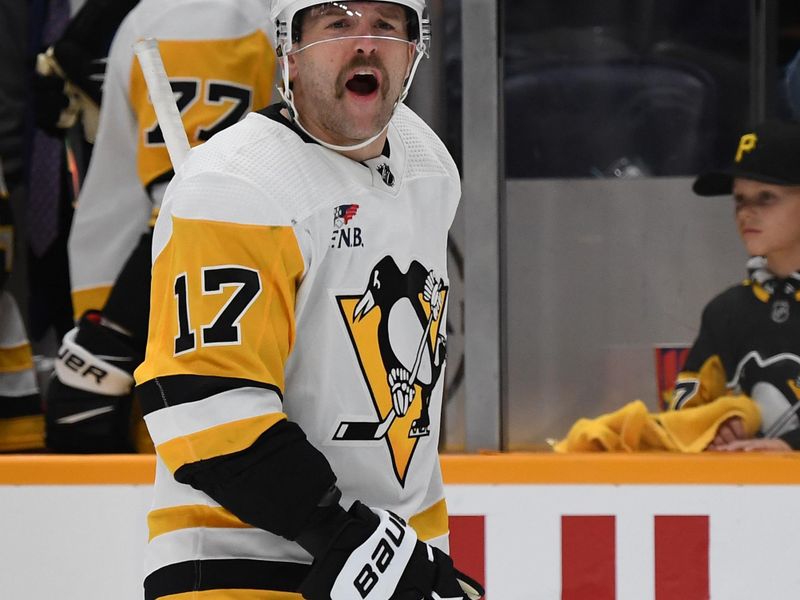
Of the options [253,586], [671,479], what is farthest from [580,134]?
[253,586]

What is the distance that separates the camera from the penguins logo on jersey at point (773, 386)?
247 cm

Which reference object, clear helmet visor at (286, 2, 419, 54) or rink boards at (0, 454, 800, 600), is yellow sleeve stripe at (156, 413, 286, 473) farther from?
rink boards at (0, 454, 800, 600)

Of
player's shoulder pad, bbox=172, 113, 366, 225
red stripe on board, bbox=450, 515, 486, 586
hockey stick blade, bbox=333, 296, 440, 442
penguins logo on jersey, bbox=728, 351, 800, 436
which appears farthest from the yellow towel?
player's shoulder pad, bbox=172, 113, 366, 225

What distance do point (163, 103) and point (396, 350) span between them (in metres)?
0.41

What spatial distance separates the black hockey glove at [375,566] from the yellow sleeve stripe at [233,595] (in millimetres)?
98

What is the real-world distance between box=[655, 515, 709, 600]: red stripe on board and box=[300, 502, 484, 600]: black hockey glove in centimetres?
99

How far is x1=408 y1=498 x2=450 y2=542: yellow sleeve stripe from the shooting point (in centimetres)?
163

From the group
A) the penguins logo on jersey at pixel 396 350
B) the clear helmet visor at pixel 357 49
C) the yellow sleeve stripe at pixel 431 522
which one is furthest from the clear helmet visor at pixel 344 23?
the yellow sleeve stripe at pixel 431 522

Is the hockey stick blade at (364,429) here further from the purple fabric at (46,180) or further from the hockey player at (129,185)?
the purple fabric at (46,180)

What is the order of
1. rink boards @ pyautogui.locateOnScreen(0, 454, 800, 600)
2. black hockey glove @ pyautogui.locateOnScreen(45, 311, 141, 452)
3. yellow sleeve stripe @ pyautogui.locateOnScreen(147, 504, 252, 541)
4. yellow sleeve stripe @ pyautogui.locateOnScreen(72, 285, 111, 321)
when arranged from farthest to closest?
yellow sleeve stripe @ pyautogui.locateOnScreen(72, 285, 111, 321) < black hockey glove @ pyautogui.locateOnScreen(45, 311, 141, 452) < rink boards @ pyautogui.locateOnScreen(0, 454, 800, 600) < yellow sleeve stripe @ pyautogui.locateOnScreen(147, 504, 252, 541)

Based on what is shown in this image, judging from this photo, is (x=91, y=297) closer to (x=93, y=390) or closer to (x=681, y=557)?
(x=93, y=390)

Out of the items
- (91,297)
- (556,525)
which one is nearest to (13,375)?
(91,297)

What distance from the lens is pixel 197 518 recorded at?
4.77 feet

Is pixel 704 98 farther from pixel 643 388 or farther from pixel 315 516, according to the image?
pixel 315 516
